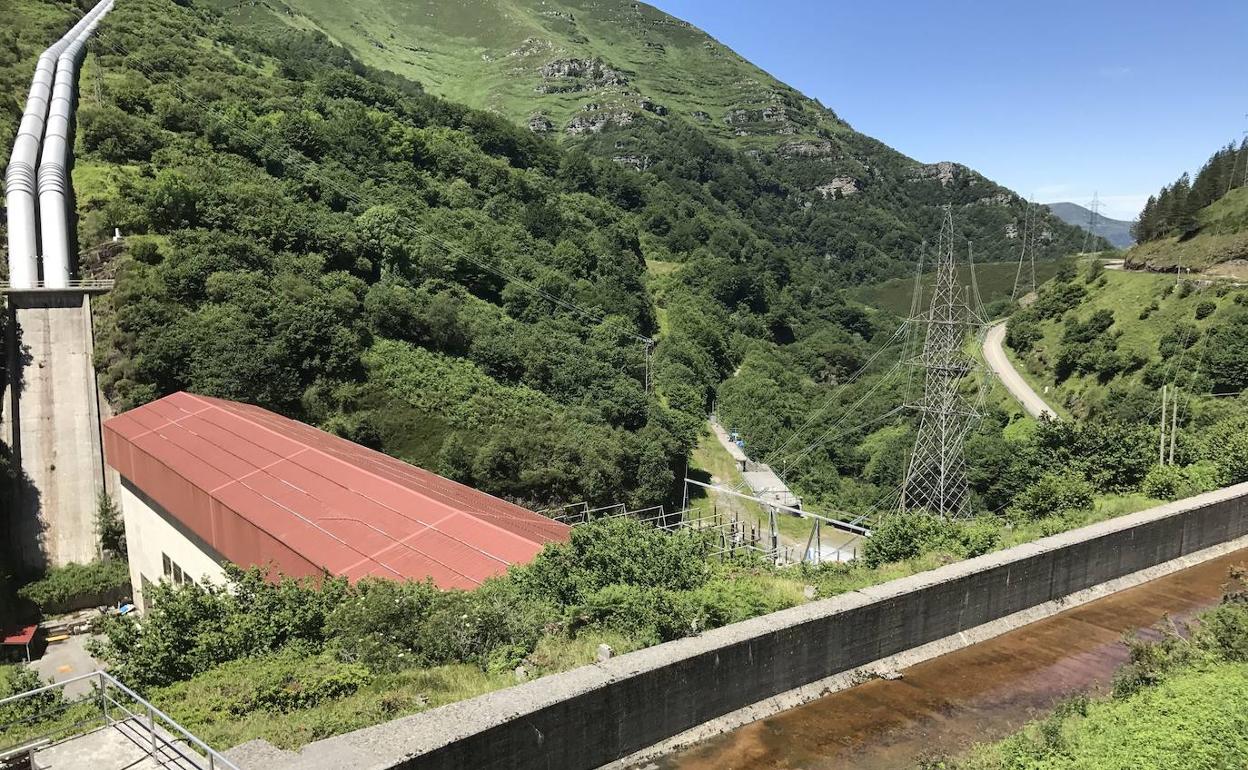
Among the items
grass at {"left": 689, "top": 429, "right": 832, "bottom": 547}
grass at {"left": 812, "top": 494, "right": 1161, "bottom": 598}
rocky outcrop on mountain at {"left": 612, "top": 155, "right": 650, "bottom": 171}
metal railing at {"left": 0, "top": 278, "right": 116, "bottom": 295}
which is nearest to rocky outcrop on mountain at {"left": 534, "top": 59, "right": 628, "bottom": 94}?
rocky outcrop on mountain at {"left": 612, "top": 155, "right": 650, "bottom": 171}

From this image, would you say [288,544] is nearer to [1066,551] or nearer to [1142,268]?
[1066,551]

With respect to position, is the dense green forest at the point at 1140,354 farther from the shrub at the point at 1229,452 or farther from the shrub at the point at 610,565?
the shrub at the point at 610,565

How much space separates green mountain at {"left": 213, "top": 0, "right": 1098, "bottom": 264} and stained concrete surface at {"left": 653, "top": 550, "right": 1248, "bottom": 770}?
11420cm

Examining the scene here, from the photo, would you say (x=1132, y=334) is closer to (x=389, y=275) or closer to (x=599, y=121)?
(x=389, y=275)

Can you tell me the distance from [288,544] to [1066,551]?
1280 cm

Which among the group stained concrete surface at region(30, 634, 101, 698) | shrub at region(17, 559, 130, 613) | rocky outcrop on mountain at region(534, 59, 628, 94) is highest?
rocky outcrop on mountain at region(534, 59, 628, 94)

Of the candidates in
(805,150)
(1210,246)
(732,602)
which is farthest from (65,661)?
(805,150)

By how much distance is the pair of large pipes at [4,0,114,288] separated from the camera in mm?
30375

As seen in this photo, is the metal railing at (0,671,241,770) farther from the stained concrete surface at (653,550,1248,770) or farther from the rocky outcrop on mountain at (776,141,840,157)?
the rocky outcrop on mountain at (776,141,840,157)

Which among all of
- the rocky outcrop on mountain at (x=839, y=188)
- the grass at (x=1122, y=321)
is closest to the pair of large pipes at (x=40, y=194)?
the grass at (x=1122, y=321)

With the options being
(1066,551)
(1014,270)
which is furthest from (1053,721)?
(1014,270)

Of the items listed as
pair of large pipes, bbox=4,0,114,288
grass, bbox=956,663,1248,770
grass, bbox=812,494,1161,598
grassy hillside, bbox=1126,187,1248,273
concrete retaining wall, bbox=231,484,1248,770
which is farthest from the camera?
grassy hillside, bbox=1126,187,1248,273

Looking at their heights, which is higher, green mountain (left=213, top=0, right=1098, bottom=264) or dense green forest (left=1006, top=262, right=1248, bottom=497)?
green mountain (left=213, top=0, right=1098, bottom=264)

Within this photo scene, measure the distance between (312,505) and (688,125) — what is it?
499ft
